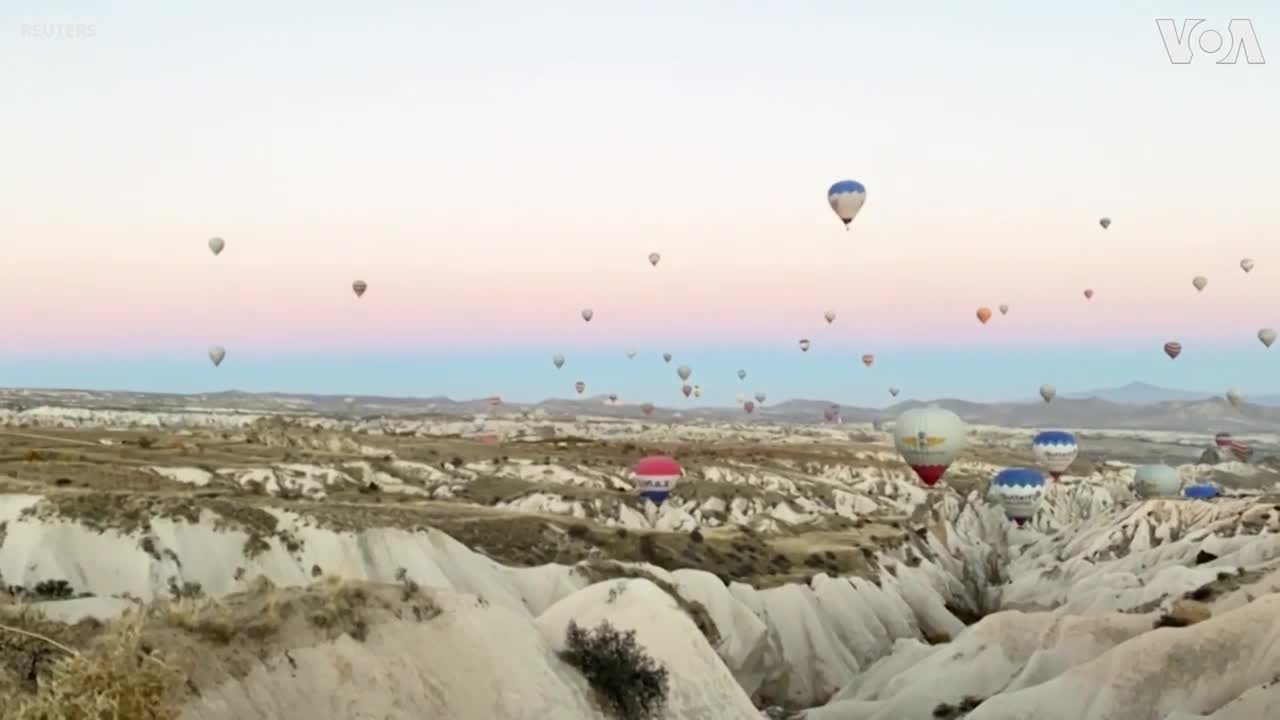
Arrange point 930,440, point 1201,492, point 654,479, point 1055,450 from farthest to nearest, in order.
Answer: point 1201,492 → point 1055,450 → point 654,479 → point 930,440

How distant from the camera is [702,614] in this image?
126ft

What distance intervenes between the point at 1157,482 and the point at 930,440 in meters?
64.3

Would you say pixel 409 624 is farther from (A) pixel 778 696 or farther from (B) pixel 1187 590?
(B) pixel 1187 590

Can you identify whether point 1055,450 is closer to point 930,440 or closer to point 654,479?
point 930,440

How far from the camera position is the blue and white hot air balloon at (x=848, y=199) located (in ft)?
217

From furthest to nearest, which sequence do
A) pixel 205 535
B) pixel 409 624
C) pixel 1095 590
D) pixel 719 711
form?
pixel 1095 590 < pixel 205 535 < pixel 719 711 < pixel 409 624

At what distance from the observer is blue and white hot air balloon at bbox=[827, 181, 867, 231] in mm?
66125

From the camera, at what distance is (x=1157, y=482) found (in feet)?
380

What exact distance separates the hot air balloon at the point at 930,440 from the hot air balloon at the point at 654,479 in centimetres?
1717

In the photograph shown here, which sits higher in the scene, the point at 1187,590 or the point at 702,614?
the point at 702,614

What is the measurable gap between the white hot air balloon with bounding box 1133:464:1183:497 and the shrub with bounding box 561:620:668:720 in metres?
104

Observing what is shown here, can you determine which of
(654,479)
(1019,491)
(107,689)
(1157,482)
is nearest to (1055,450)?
(1157,482)

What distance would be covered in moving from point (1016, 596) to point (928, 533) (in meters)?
10.7

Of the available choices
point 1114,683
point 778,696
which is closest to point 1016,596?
point 778,696
